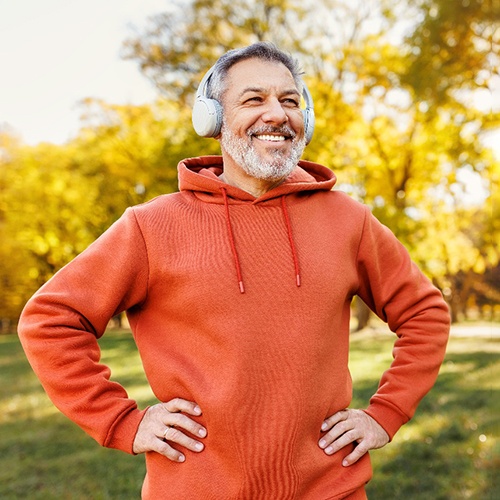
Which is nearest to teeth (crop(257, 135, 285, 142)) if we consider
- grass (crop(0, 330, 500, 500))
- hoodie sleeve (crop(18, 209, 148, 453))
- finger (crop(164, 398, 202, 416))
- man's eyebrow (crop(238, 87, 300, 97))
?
man's eyebrow (crop(238, 87, 300, 97))

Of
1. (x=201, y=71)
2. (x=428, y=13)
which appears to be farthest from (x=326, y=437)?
(x=201, y=71)

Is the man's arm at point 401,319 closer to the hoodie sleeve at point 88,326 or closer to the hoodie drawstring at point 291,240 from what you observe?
the hoodie drawstring at point 291,240

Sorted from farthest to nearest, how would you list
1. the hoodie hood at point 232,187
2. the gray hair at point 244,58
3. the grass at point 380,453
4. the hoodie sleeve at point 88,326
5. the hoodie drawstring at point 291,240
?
1. the grass at point 380,453
2. the gray hair at point 244,58
3. the hoodie hood at point 232,187
4. the hoodie drawstring at point 291,240
5. the hoodie sleeve at point 88,326

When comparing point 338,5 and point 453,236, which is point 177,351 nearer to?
point 338,5

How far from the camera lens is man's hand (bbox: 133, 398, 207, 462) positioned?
91.2 inches

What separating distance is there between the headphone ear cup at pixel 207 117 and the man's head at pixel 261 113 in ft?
0.10

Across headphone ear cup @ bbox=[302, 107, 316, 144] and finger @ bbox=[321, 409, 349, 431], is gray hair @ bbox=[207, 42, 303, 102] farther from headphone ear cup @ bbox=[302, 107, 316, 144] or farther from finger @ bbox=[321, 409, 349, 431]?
finger @ bbox=[321, 409, 349, 431]

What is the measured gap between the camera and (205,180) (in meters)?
2.55

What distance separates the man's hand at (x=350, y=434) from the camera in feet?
8.03

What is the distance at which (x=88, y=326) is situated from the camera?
238 cm

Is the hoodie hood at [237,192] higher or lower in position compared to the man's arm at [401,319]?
higher

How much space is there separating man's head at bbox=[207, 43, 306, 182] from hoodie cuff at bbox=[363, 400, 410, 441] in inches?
38.8

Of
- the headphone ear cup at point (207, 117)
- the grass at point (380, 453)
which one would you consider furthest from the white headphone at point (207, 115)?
the grass at point (380, 453)

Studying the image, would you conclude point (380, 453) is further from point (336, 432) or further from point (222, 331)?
point (222, 331)
